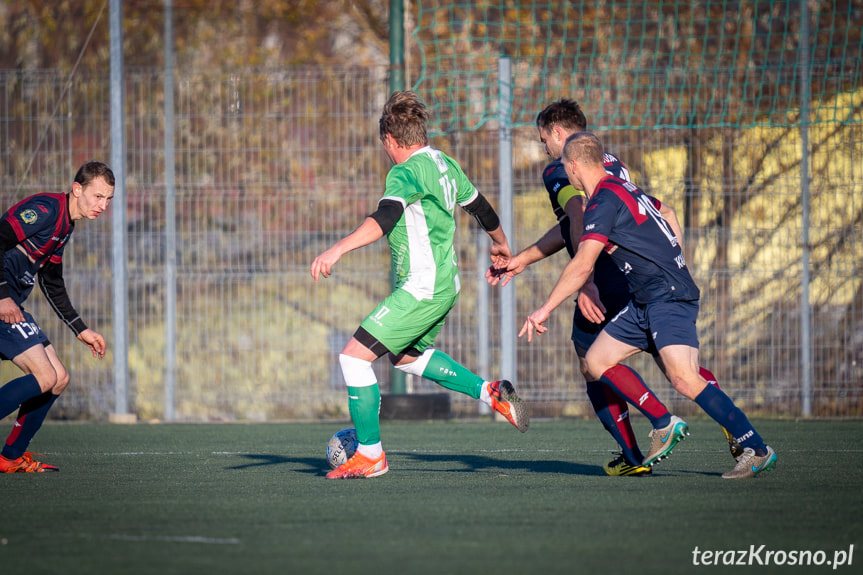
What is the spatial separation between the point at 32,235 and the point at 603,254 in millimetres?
3418

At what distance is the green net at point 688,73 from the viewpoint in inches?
452

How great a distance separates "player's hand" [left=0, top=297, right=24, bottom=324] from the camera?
6.39 m

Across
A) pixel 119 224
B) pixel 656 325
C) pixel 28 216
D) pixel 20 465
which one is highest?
pixel 119 224

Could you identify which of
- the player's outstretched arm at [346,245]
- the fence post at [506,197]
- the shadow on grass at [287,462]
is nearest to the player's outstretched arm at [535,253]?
the player's outstretched arm at [346,245]

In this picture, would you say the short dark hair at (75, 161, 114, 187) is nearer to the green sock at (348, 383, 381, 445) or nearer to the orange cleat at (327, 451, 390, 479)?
the green sock at (348, 383, 381, 445)

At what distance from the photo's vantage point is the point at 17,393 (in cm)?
655

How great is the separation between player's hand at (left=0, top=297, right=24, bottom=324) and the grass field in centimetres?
94

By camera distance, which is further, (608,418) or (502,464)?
(502,464)

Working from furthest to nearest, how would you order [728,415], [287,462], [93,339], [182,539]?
[287,462]
[93,339]
[728,415]
[182,539]

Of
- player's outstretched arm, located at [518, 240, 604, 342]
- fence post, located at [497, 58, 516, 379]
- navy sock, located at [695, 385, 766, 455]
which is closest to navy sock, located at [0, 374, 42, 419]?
player's outstretched arm, located at [518, 240, 604, 342]

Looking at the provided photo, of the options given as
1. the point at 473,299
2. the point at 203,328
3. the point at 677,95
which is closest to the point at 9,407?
the point at 203,328

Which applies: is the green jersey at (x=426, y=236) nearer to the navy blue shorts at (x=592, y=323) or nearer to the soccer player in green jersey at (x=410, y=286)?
the soccer player in green jersey at (x=410, y=286)

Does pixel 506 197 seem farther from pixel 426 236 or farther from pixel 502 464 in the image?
pixel 426 236

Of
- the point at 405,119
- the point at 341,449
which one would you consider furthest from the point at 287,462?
the point at 405,119
